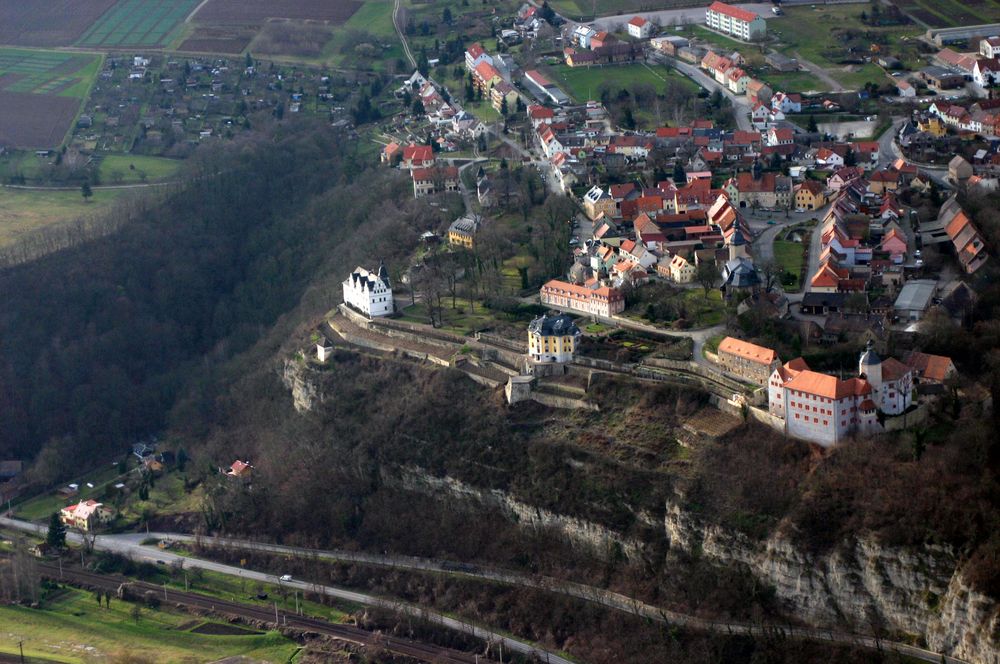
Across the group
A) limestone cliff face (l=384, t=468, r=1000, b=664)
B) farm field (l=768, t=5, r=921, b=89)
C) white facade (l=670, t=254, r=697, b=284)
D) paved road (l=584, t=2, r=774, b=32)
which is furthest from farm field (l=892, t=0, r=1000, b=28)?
limestone cliff face (l=384, t=468, r=1000, b=664)

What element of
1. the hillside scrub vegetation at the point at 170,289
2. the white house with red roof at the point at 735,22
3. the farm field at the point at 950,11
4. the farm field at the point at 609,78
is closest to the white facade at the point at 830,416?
the hillside scrub vegetation at the point at 170,289

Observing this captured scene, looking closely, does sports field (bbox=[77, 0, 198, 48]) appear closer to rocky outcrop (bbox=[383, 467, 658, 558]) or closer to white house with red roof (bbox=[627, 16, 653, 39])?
white house with red roof (bbox=[627, 16, 653, 39])

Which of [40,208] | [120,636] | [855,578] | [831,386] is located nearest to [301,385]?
[120,636]

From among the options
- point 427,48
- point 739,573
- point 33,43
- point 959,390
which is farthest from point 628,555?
point 33,43

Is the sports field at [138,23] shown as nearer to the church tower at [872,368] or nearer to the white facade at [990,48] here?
the white facade at [990,48]

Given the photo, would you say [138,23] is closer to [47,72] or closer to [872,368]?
[47,72]

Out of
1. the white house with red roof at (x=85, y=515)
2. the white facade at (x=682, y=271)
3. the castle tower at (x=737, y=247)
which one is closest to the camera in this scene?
the castle tower at (x=737, y=247)
